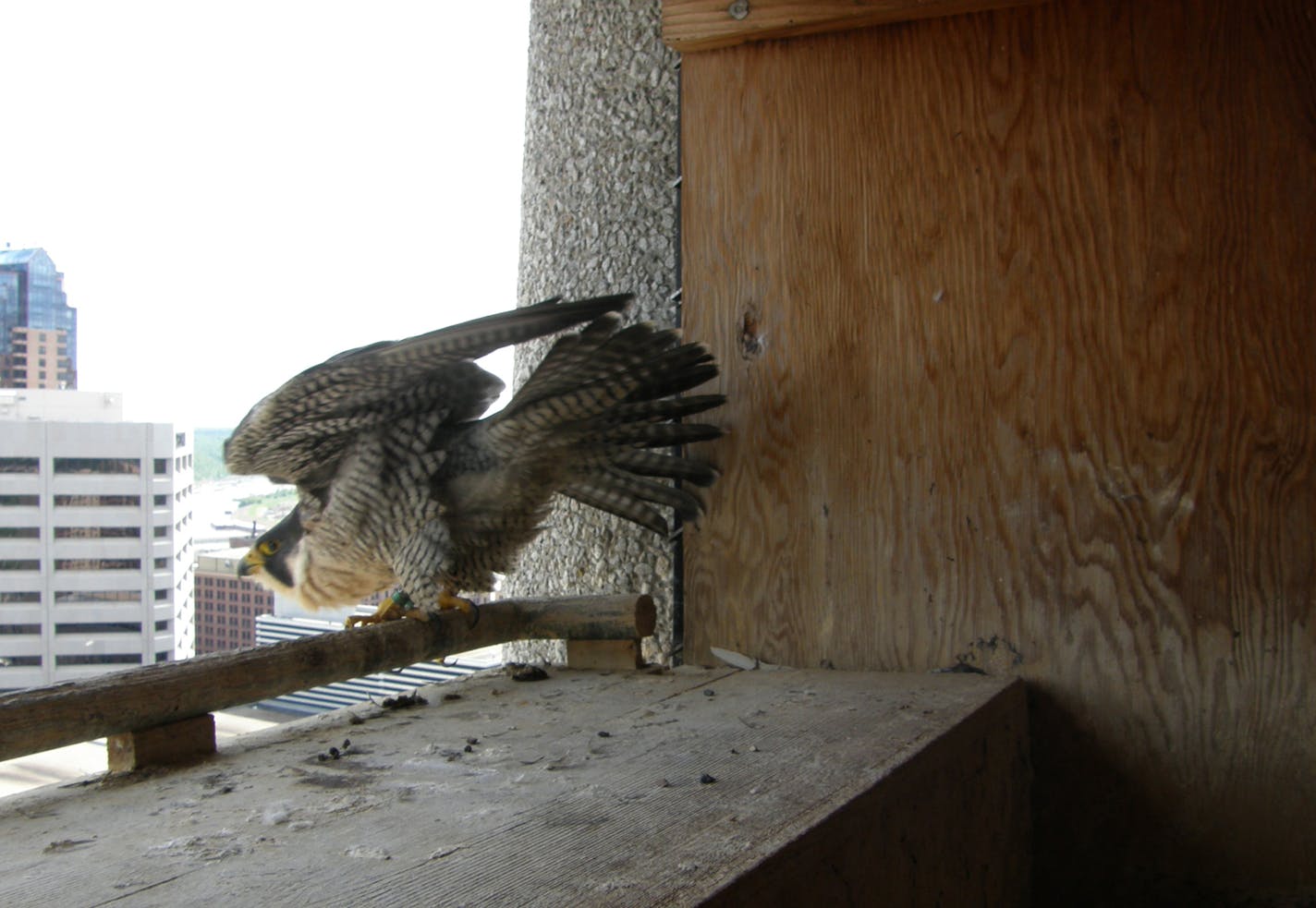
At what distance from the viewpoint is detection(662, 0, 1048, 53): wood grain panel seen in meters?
1.92

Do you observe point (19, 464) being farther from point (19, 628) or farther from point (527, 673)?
point (527, 673)

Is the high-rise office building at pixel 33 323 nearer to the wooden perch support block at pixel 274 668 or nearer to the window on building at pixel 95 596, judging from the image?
the window on building at pixel 95 596

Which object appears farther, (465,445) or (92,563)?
(465,445)

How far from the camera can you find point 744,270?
214cm

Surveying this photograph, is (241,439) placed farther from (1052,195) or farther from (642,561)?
(1052,195)

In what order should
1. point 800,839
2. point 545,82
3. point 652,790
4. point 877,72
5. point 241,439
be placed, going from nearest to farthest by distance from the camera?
point 800,839, point 652,790, point 877,72, point 241,439, point 545,82

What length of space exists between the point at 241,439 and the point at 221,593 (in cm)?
59

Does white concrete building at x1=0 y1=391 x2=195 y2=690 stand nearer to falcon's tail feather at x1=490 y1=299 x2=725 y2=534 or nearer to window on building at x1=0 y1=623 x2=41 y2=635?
window on building at x1=0 y1=623 x2=41 y2=635

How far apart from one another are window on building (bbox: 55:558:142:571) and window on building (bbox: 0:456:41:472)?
0.63 feet

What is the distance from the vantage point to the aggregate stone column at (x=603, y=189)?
7.75 feet

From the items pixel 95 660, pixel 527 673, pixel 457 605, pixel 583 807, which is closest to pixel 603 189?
pixel 457 605

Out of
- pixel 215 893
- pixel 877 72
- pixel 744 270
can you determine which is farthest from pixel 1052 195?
pixel 215 893

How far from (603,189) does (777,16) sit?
599 mm

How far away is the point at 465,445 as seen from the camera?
2.48 meters
